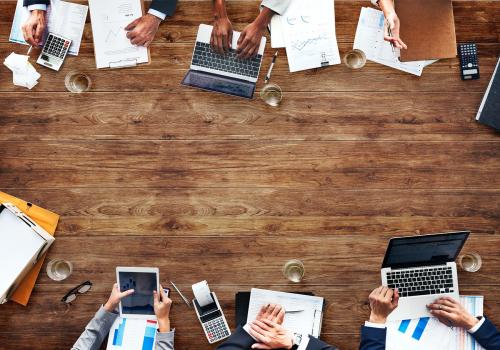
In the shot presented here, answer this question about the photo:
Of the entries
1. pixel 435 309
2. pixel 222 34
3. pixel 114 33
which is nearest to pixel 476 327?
pixel 435 309

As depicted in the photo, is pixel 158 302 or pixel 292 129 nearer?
pixel 158 302

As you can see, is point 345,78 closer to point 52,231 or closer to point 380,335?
point 380,335

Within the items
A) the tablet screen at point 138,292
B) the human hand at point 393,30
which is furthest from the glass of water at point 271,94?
the tablet screen at point 138,292

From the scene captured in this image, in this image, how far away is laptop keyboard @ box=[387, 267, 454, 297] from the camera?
2.57 m

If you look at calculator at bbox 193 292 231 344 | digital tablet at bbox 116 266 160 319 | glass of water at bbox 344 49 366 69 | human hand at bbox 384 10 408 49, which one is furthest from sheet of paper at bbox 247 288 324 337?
human hand at bbox 384 10 408 49

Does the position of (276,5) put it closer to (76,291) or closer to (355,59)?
(355,59)

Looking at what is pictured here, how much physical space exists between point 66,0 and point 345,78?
1.48m

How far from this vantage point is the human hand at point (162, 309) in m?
2.55

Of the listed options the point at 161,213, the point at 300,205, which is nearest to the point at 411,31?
the point at 300,205

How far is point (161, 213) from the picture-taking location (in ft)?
8.89

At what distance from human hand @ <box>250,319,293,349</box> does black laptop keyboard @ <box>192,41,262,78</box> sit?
3.98 ft

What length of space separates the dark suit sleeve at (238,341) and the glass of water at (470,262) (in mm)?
1105

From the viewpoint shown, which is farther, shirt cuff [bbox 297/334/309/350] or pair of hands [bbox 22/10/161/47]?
pair of hands [bbox 22/10/161/47]

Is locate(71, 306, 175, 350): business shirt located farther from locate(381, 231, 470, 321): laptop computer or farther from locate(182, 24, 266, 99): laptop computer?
locate(182, 24, 266, 99): laptop computer
